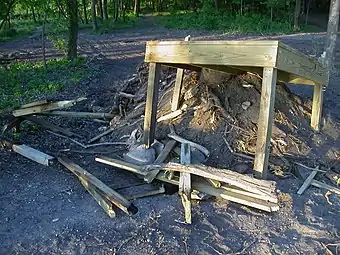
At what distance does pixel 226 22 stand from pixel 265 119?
896 inches

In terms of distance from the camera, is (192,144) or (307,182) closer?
(307,182)

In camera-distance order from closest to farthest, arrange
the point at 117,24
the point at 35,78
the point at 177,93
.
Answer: the point at 177,93, the point at 35,78, the point at 117,24

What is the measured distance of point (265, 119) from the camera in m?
4.73

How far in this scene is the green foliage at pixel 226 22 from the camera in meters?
23.2

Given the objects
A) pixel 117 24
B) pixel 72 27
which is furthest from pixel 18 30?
pixel 72 27

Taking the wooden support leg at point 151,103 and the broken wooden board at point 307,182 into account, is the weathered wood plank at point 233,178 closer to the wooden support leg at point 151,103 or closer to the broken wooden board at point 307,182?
the broken wooden board at point 307,182

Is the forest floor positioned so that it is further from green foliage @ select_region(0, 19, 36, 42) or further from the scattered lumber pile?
green foliage @ select_region(0, 19, 36, 42)

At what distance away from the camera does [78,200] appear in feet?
15.9

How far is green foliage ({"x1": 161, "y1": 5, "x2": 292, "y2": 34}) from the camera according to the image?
76.1 ft

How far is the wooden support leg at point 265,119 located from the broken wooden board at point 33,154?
3.19 metres

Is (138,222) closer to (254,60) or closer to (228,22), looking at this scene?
(254,60)

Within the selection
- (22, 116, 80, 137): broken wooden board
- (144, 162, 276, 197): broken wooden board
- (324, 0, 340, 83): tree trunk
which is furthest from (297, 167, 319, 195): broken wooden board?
(324, 0, 340, 83): tree trunk

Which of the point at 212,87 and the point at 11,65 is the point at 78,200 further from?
the point at 11,65

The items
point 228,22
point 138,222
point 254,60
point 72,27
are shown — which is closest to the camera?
point 138,222
